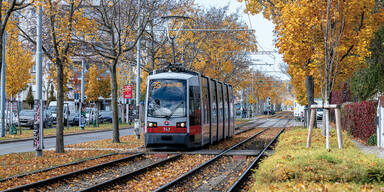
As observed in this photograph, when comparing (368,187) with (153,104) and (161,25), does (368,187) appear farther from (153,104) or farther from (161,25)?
(161,25)

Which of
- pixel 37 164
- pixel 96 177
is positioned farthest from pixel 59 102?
pixel 96 177

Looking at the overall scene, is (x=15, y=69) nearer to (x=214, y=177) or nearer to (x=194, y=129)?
(x=194, y=129)

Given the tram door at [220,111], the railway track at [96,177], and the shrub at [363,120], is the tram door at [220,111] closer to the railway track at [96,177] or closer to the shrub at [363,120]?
the shrub at [363,120]

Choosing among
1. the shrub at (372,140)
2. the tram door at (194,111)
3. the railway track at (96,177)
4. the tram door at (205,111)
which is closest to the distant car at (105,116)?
the tram door at (205,111)

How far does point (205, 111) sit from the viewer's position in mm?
20922

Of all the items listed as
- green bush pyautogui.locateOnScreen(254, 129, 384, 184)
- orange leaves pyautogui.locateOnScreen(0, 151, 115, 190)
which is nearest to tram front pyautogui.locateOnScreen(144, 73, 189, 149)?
orange leaves pyautogui.locateOnScreen(0, 151, 115, 190)

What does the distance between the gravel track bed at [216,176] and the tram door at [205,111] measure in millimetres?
3784

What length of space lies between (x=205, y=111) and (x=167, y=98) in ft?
7.55

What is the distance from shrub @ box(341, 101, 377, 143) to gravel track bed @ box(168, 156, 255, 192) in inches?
297

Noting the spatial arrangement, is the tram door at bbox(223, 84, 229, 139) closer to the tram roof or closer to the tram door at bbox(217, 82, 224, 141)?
the tram door at bbox(217, 82, 224, 141)

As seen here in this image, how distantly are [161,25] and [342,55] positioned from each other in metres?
14.5

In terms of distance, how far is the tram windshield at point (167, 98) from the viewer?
753 inches

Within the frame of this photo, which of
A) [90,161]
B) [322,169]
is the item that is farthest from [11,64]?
[322,169]

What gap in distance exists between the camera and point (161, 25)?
31.8 m
